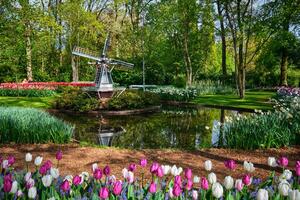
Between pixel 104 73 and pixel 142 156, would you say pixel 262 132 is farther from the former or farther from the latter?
pixel 104 73

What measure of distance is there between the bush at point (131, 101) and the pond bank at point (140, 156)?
1135cm

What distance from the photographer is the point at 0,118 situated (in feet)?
32.4

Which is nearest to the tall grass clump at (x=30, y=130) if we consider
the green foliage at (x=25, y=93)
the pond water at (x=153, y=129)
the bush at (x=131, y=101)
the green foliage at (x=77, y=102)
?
the pond water at (x=153, y=129)

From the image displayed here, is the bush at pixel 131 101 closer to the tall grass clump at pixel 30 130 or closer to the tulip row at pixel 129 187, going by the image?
the tall grass clump at pixel 30 130

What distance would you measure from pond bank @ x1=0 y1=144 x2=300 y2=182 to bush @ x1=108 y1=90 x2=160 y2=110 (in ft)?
37.2

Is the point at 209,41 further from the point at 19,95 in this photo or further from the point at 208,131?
the point at 208,131

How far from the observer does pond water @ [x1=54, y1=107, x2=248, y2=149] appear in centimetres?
1193

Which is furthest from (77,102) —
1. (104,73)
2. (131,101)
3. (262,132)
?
(262,132)

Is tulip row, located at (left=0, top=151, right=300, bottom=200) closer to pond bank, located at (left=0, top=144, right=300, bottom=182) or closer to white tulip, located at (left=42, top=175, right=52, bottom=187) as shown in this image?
white tulip, located at (left=42, top=175, right=52, bottom=187)

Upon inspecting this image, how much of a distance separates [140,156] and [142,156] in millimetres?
56

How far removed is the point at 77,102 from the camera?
21.0m

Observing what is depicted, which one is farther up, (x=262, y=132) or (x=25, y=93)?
(x=25, y=93)

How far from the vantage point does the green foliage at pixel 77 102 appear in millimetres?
20750

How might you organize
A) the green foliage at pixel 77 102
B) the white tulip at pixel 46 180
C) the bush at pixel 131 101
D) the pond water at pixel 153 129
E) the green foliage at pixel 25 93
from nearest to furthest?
the white tulip at pixel 46 180 → the pond water at pixel 153 129 → the green foliage at pixel 77 102 → the bush at pixel 131 101 → the green foliage at pixel 25 93
